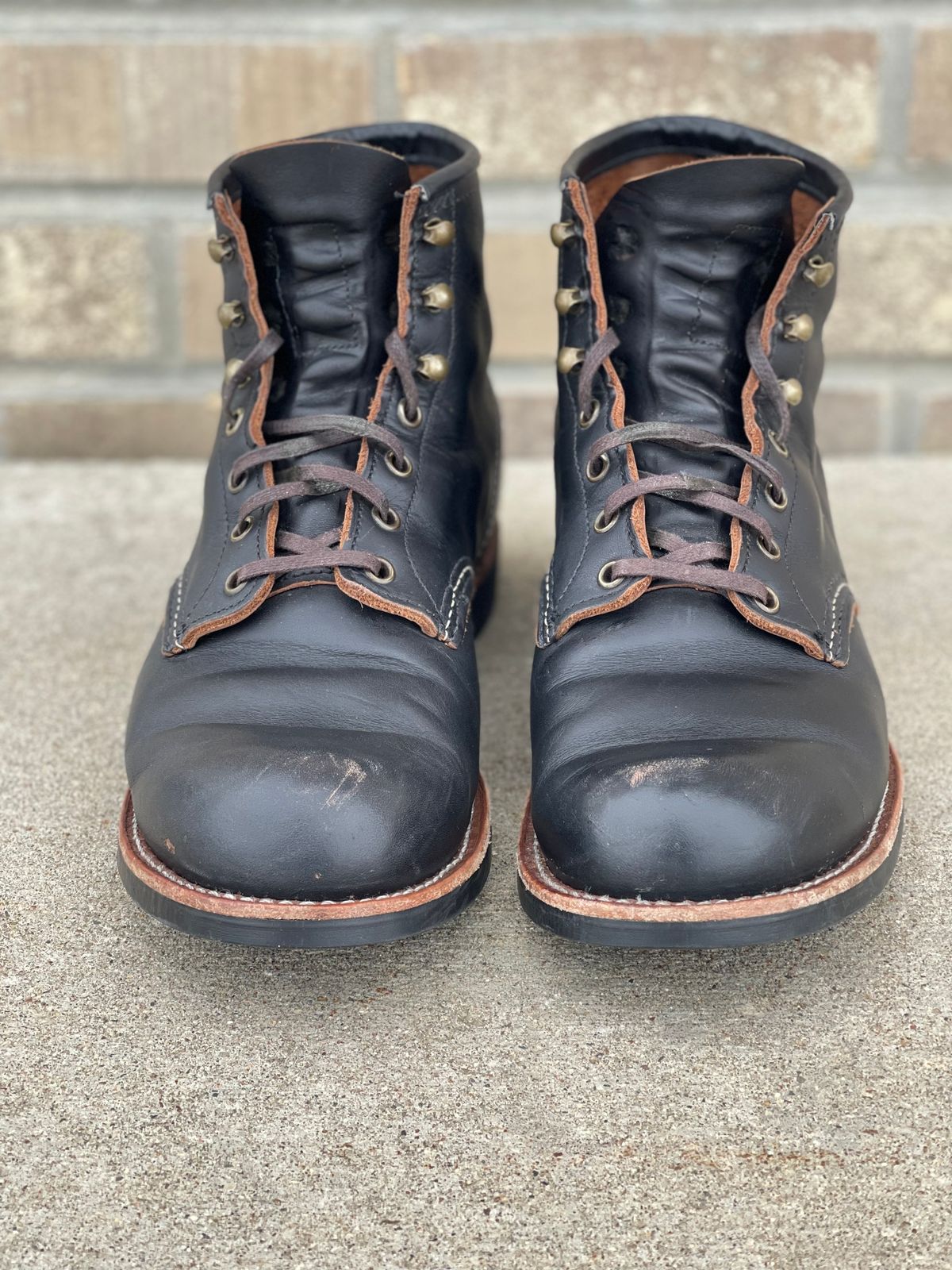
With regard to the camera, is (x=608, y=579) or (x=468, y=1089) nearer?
(x=468, y=1089)

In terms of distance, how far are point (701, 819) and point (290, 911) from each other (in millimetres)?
254

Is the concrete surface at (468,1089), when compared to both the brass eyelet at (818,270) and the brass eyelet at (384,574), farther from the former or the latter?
the brass eyelet at (818,270)

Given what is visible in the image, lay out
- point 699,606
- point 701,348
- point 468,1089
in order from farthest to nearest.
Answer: point 701,348, point 699,606, point 468,1089

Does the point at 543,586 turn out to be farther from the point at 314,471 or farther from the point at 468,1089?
the point at 468,1089

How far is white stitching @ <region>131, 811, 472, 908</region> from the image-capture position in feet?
Answer: 2.46

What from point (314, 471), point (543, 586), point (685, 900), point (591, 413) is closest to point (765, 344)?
point (591, 413)

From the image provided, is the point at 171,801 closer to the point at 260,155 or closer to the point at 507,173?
the point at 260,155

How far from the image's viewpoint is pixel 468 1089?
0.70 meters

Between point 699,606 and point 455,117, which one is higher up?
point 455,117

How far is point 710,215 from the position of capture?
956mm

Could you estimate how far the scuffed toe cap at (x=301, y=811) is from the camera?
750 millimetres

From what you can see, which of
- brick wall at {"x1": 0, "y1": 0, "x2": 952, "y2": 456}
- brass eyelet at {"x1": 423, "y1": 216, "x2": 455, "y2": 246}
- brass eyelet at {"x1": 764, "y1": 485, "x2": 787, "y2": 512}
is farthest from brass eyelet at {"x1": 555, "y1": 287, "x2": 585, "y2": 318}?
brick wall at {"x1": 0, "y1": 0, "x2": 952, "y2": 456}

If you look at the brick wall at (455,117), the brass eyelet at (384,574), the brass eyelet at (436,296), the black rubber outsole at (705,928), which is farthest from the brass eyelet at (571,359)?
the brick wall at (455,117)

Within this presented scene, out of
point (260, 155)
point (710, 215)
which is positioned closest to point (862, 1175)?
point (710, 215)
